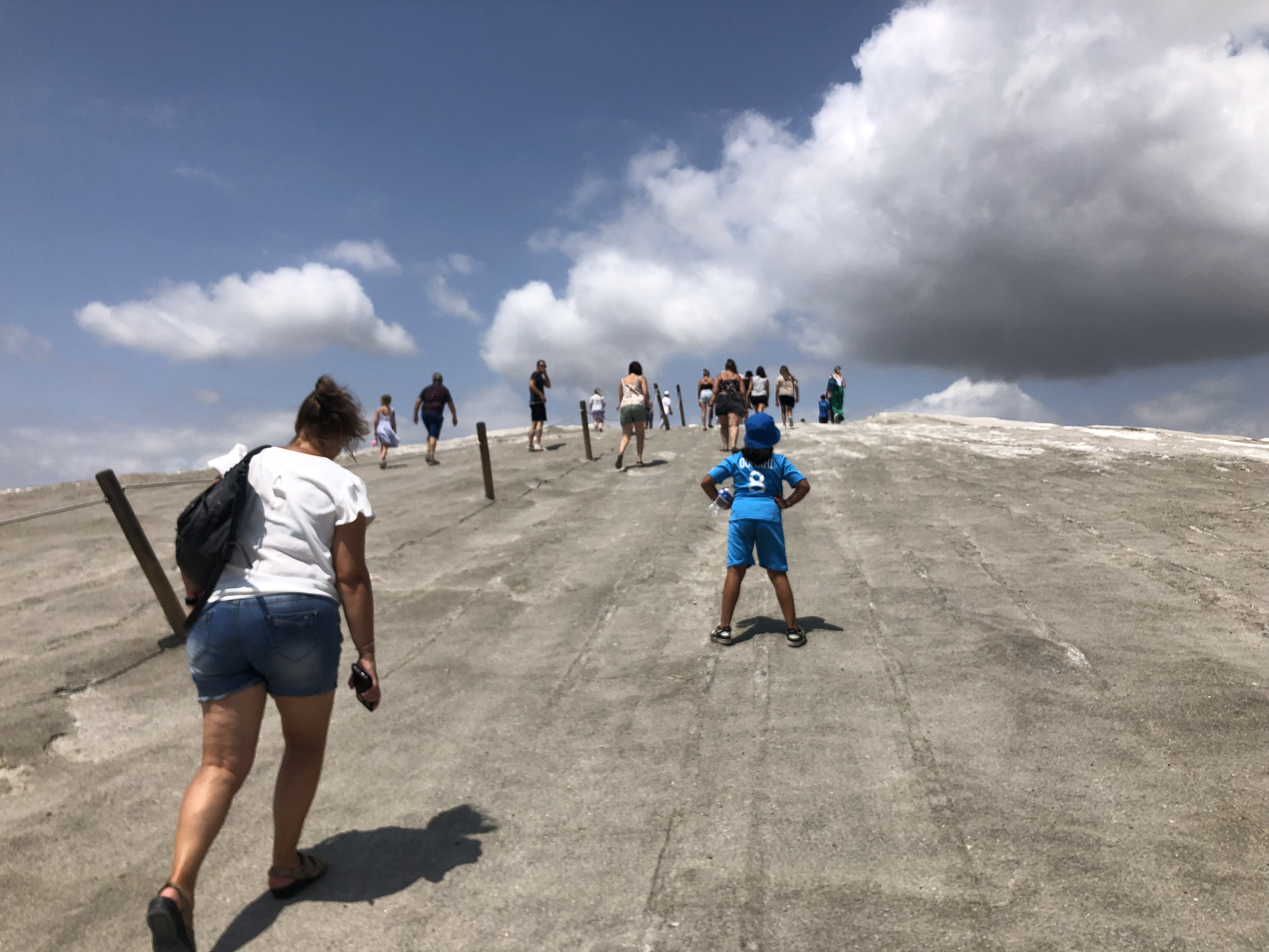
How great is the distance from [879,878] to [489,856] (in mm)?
1750

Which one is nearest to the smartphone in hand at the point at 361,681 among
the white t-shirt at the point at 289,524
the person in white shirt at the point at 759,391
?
the white t-shirt at the point at 289,524

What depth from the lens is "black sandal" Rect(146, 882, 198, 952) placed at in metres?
2.56

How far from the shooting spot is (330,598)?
298 cm

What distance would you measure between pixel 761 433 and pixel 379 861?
12.6ft

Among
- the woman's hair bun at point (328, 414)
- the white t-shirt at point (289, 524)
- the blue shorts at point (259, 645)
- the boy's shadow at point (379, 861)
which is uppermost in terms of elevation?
the woman's hair bun at point (328, 414)

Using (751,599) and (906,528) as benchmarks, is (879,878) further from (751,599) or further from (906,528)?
→ (906,528)

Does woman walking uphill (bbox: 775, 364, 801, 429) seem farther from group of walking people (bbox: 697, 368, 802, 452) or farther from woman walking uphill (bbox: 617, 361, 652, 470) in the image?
woman walking uphill (bbox: 617, 361, 652, 470)

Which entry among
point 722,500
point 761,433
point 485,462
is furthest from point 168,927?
point 485,462

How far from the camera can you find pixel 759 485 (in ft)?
19.4

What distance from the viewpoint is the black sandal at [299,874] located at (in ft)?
10.6

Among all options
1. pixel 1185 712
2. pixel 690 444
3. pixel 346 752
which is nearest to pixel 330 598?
pixel 346 752

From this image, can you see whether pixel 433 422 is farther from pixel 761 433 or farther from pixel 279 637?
pixel 279 637

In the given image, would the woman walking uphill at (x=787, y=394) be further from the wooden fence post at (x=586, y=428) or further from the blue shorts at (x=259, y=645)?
the blue shorts at (x=259, y=645)

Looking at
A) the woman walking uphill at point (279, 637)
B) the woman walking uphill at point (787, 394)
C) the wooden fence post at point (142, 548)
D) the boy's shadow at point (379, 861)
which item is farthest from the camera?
the woman walking uphill at point (787, 394)
